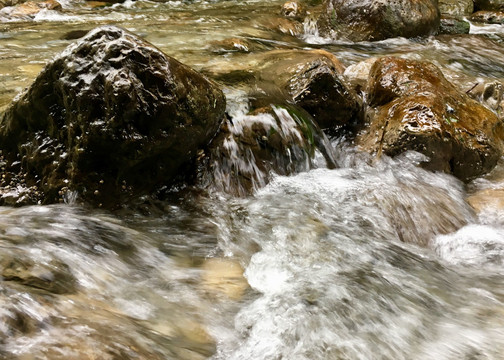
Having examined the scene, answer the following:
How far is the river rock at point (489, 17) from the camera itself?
12664mm

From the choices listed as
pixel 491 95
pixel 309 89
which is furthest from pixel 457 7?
pixel 309 89

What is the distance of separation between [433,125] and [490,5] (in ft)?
37.5

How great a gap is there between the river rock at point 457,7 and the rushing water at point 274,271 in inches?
410

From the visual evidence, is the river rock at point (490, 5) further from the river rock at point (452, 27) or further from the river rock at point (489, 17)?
the river rock at point (452, 27)

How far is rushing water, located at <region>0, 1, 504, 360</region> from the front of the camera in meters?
2.02

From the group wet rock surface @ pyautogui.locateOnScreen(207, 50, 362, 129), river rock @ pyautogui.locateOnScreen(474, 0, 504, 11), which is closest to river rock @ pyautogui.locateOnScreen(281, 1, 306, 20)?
wet rock surface @ pyautogui.locateOnScreen(207, 50, 362, 129)

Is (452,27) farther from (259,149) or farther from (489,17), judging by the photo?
(259,149)

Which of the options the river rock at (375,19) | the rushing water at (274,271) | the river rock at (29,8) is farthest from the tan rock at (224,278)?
the river rock at (29,8)

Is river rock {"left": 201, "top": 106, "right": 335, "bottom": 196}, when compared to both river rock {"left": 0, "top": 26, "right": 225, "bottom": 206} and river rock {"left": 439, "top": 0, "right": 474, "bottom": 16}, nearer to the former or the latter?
river rock {"left": 0, "top": 26, "right": 225, "bottom": 206}

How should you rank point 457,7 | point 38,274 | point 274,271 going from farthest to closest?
point 457,7, point 274,271, point 38,274

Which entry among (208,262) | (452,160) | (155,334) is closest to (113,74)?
(208,262)

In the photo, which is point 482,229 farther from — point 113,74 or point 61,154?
point 61,154

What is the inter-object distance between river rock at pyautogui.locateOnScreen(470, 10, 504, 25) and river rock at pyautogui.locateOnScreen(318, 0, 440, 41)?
435 cm

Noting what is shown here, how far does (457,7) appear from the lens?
44.6 ft
